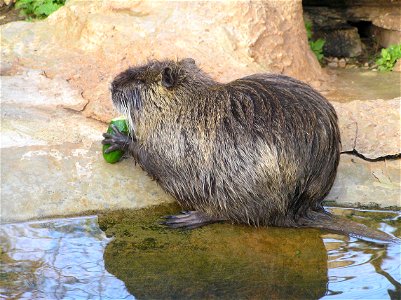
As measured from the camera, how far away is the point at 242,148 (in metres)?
3.75

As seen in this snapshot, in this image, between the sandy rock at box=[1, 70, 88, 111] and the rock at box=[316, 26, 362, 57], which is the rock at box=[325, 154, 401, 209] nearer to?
the sandy rock at box=[1, 70, 88, 111]

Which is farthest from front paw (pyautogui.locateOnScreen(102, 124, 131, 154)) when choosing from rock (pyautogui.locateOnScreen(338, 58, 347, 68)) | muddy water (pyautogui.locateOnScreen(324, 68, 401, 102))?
rock (pyautogui.locateOnScreen(338, 58, 347, 68))

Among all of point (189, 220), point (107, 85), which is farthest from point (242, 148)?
point (107, 85)

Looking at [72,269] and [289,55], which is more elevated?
[289,55]

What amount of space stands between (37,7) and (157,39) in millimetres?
1940

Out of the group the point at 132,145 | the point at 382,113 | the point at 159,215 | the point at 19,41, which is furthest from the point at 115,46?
the point at 382,113

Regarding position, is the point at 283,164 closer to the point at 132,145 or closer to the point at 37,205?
the point at 132,145

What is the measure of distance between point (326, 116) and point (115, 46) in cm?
198

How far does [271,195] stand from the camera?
3.78 meters

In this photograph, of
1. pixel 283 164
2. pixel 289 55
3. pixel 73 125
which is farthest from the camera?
pixel 289 55

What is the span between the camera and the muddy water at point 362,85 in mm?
5457

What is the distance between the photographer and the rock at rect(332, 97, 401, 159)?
4.45 metres

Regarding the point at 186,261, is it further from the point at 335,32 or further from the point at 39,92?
the point at 335,32

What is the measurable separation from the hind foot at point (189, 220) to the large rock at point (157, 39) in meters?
1.33
